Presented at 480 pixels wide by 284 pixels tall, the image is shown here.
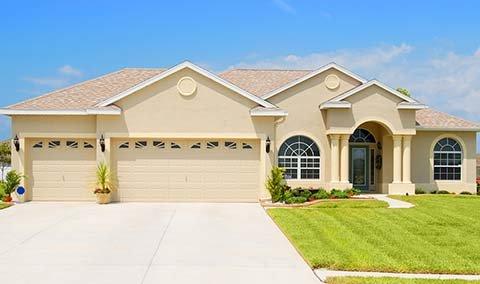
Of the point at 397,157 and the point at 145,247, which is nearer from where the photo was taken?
the point at 145,247

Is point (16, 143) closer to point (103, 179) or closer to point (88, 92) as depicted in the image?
point (103, 179)

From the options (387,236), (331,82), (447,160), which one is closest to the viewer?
(387,236)

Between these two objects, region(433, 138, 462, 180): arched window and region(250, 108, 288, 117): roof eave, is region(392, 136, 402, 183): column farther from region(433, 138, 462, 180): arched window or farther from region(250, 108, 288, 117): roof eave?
region(250, 108, 288, 117): roof eave

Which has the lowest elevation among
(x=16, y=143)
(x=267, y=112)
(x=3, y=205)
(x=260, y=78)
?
(x=3, y=205)

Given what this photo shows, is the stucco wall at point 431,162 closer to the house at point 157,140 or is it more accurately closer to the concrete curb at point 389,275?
the house at point 157,140

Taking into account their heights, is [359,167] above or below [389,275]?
above

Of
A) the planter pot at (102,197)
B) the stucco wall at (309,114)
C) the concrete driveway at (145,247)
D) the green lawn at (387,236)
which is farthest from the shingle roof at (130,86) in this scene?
the green lawn at (387,236)

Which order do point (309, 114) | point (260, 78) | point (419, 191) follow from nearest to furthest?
1. point (309, 114)
2. point (419, 191)
3. point (260, 78)

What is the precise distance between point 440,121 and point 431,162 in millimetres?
2079

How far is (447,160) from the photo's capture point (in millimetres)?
25344

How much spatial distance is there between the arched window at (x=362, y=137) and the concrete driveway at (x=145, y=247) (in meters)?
9.64

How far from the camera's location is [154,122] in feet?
66.0

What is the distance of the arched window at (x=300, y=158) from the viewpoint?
23.6 m

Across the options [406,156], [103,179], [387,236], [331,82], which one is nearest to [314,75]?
[331,82]
